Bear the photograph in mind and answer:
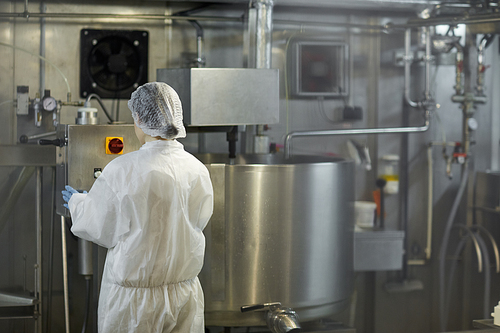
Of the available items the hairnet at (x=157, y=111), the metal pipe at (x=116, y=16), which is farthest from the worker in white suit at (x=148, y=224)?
the metal pipe at (x=116, y=16)

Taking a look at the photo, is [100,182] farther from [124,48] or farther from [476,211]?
[476,211]

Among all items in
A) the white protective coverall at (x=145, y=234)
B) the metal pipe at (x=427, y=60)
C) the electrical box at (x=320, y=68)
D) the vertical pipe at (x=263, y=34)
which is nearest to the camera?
the white protective coverall at (x=145, y=234)

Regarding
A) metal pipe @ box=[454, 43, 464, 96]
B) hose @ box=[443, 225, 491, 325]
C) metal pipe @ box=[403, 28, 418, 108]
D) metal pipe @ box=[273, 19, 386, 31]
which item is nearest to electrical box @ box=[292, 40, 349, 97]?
metal pipe @ box=[273, 19, 386, 31]

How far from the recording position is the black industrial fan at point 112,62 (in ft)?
8.27

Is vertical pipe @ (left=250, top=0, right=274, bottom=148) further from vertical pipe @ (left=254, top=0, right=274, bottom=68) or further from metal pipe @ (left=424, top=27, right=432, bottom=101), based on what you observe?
metal pipe @ (left=424, top=27, right=432, bottom=101)

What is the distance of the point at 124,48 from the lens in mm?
2559

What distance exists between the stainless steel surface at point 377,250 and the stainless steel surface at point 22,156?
5.08 ft

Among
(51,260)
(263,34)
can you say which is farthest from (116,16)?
(51,260)

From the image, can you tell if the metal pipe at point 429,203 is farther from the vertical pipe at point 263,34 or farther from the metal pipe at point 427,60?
the vertical pipe at point 263,34

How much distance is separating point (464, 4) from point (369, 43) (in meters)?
0.54

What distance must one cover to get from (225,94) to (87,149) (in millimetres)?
545

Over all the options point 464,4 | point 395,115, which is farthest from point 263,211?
point 464,4

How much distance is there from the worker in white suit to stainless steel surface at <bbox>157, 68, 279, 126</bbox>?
25 centimetres

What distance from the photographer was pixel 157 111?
59.7 inches
